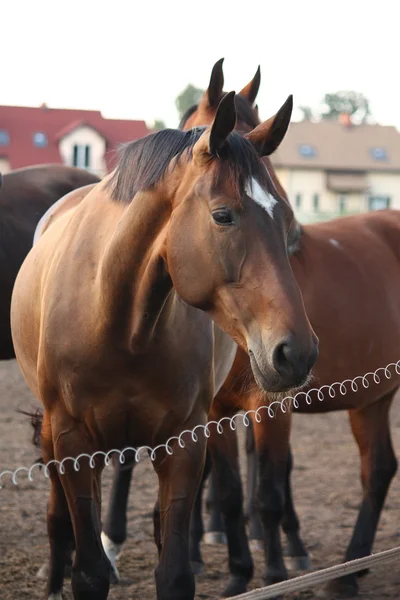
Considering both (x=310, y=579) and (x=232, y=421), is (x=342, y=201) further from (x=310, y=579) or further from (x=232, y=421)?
(x=310, y=579)

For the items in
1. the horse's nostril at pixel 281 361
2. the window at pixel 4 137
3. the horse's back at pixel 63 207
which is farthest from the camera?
the window at pixel 4 137

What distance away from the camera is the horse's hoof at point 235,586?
4.85 m

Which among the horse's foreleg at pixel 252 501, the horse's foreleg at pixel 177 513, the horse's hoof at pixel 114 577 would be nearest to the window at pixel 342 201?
the horse's foreleg at pixel 252 501

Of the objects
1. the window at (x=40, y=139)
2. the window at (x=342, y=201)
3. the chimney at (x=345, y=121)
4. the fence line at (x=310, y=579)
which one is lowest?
the fence line at (x=310, y=579)

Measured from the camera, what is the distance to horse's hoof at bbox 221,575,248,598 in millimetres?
4852

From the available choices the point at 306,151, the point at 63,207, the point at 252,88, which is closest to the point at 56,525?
the point at 63,207

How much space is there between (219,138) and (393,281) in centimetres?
280

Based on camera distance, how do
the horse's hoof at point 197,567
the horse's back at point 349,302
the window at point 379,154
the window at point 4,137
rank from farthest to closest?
the window at point 379,154 → the window at point 4,137 → the horse's hoof at point 197,567 → the horse's back at point 349,302

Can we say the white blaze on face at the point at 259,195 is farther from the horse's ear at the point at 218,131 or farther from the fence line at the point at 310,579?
the fence line at the point at 310,579

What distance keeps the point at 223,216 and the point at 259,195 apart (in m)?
0.14

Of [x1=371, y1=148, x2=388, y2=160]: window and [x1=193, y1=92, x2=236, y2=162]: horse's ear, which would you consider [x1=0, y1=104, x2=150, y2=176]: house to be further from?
[x1=193, y1=92, x2=236, y2=162]: horse's ear

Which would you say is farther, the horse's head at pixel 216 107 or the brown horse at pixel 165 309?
the horse's head at pixel 216 107

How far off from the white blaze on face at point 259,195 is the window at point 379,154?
201 feet

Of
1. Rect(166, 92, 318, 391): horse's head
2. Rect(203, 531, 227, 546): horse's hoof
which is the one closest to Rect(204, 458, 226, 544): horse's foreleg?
Rect(203, 531, 227, 546): horse's hoof
